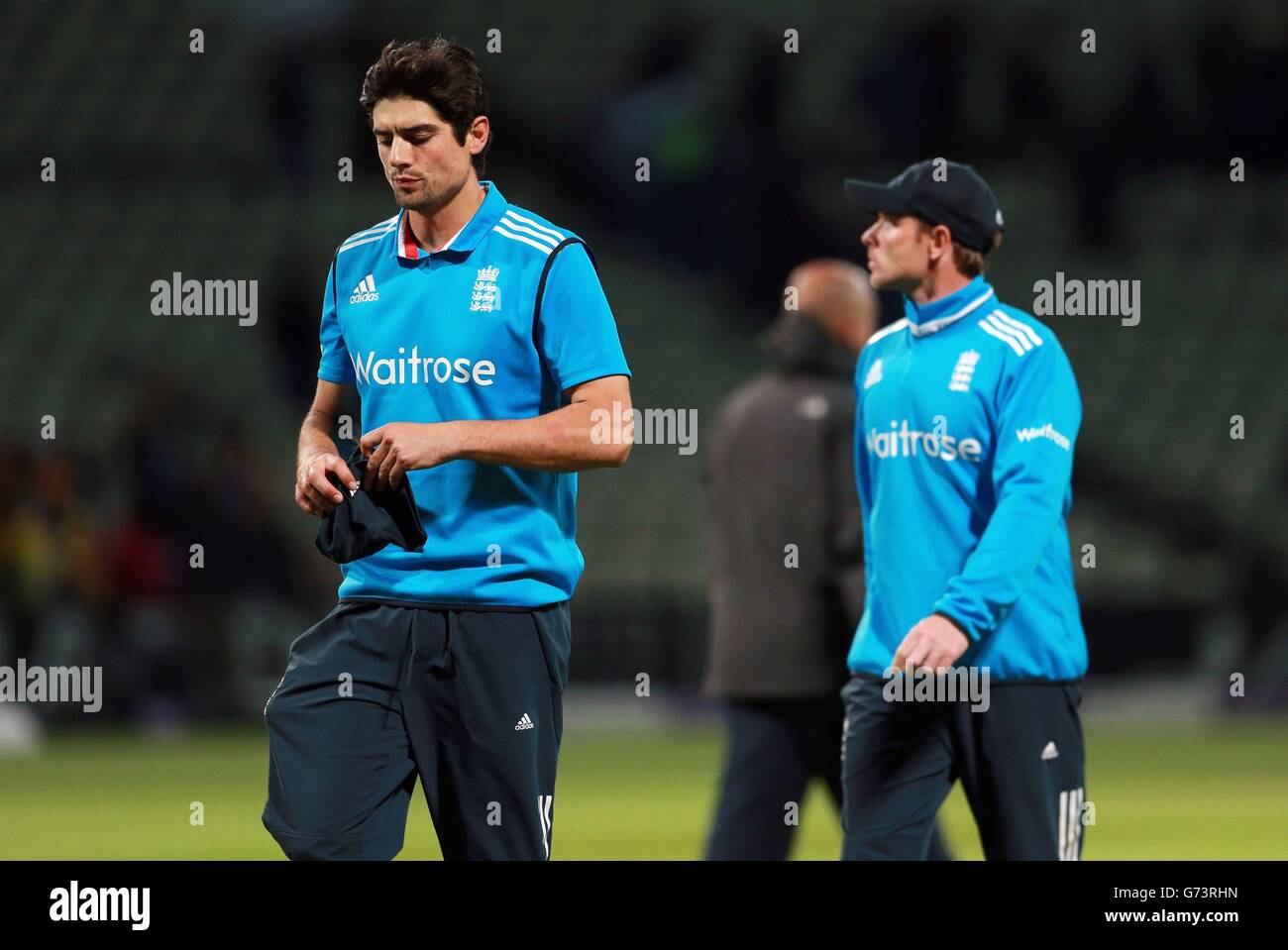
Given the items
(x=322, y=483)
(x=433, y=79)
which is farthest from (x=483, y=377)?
(x=433, y=79)

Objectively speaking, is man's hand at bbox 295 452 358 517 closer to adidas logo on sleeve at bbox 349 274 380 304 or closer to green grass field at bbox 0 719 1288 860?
adidas logo on sleeve at bbox 349 274 380 304

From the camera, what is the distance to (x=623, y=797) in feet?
38.8

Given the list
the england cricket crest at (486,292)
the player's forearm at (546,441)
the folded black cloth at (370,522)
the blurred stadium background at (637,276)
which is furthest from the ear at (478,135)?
the blurred stadium background at (637,276)

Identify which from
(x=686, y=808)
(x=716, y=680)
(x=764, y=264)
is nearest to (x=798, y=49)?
(x=764, y=264)

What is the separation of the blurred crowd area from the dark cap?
36.2 feet

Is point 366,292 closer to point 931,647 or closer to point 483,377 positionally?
point 483,377

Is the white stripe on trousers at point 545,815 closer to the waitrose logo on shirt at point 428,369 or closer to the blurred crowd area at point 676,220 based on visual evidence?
the waitrose logo on shirt at point 428,369

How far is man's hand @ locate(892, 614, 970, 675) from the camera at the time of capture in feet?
16.8

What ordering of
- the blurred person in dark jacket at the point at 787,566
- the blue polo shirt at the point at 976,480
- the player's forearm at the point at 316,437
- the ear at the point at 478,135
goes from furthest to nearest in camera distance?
the blurred person in dark jacket at the point at 787,566 < the blue polo shirt at the point at 976,480 < the player's forearm at the point at 316,437 < the ear at the point at 478,135

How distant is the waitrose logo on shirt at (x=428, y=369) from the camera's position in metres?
4.74

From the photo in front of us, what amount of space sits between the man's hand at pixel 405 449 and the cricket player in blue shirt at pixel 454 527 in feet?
0.06

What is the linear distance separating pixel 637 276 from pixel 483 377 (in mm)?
17996
